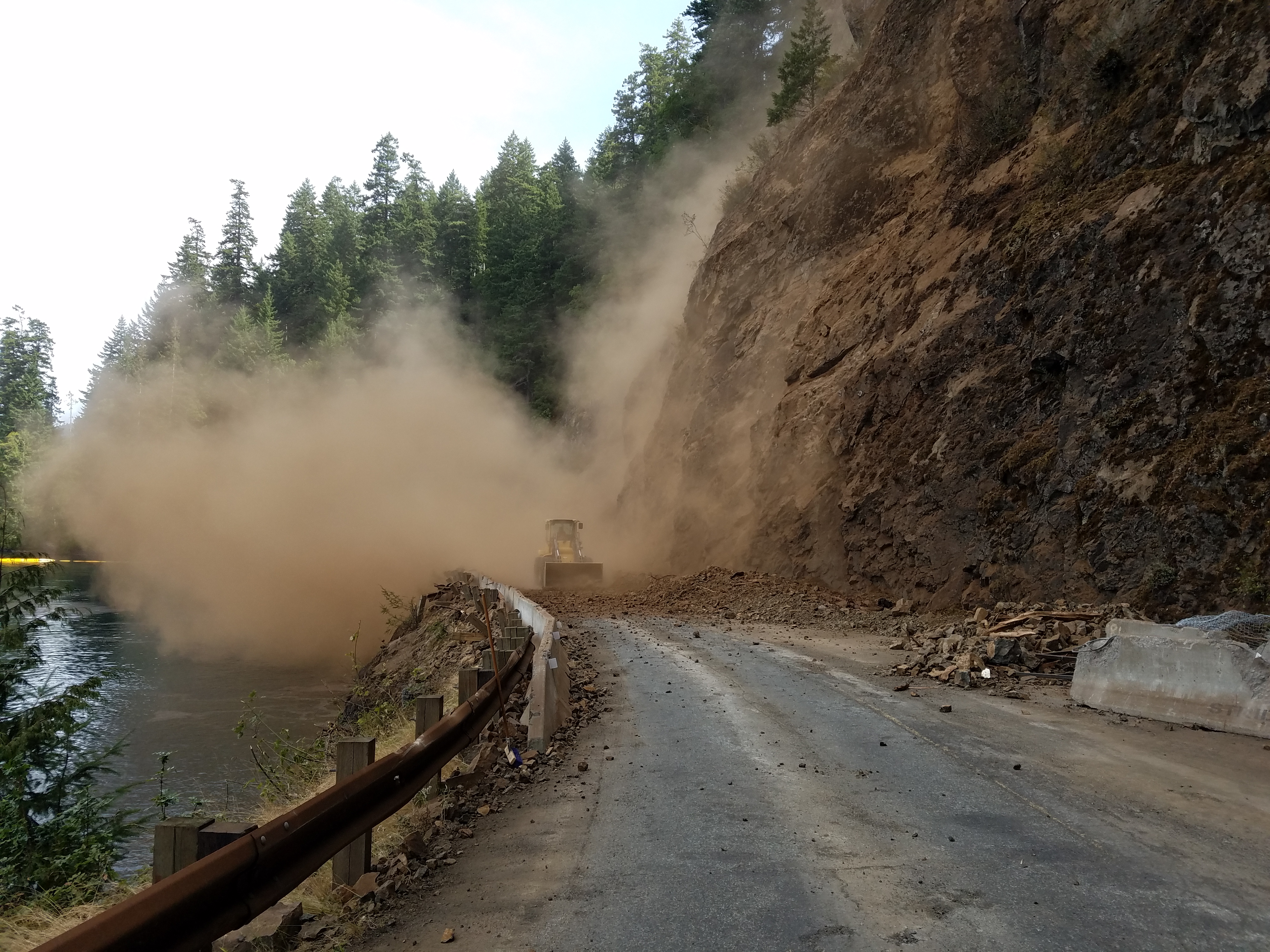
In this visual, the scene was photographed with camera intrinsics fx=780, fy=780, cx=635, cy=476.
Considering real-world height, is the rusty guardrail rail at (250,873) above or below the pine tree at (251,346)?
below

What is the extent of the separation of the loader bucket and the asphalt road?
1842 centimetres

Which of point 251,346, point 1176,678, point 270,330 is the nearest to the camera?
point 1176,678

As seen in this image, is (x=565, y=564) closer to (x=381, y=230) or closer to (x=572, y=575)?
(x=572, y=575)

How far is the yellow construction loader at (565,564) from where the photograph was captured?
2655 centimetres

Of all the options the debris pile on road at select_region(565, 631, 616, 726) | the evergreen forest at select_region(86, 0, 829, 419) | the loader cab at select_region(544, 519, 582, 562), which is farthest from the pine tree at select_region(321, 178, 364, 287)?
the debris pile on road at select_region(565, 631, 616, 726)

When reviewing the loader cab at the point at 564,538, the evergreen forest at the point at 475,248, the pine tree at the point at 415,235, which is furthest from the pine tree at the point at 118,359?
the loader cab at the point at 564,538

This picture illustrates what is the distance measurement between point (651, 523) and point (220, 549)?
29173 millimetres

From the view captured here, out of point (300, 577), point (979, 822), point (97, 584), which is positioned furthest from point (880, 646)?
point (97, 584)

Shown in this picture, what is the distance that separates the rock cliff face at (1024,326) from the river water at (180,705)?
13.0 meters

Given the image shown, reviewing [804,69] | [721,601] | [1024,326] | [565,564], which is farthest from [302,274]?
[1024,326]

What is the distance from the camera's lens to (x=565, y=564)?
87.7 feet

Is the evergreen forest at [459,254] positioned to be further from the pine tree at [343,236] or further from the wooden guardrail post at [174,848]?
the wooden guardrail post at [174,848]

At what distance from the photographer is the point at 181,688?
76.2ft

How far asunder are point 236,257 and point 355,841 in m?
95.0
